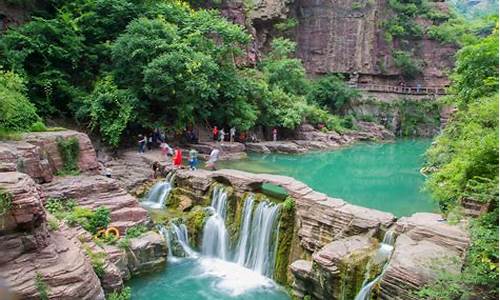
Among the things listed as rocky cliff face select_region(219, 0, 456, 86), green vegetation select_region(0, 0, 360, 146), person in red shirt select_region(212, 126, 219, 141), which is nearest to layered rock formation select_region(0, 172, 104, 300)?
green vegetation select_region(0, 0, 360, 146)

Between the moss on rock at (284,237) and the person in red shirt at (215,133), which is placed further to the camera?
the person in red shirt at (215,133)

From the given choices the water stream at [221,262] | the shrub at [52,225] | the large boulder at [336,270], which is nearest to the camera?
the large boulder at [336,270]

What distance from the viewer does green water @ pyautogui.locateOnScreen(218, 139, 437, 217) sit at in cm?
1527

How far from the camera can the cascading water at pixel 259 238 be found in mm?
11414

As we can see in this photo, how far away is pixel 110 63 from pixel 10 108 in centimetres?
814

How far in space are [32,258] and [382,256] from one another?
21.9 feet

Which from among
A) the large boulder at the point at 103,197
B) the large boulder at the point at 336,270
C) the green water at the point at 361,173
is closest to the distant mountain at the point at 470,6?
the green water at the point at 361,173

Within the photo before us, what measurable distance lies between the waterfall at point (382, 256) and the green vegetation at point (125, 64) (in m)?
11.5

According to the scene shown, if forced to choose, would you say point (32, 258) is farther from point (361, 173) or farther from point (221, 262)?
point (361, 173)

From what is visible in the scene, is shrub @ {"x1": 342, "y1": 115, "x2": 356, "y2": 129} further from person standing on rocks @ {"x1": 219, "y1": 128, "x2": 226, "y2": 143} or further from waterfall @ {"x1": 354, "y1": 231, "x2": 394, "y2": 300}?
waterfall @ {"x1": 354, "y1": 231, "x2": 394, "y2": 300}

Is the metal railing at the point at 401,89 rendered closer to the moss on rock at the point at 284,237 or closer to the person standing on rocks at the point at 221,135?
the person standing on rocks at the point at 221,135

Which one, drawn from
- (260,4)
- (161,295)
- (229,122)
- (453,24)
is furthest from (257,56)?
(161,295)

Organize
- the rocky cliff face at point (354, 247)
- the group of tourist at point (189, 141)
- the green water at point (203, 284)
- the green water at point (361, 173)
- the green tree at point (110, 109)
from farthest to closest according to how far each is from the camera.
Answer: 1. the green tree at point (110, 109)
2. the group of tourist at point (189, 141)
3. the green water at point (361, 173)
4. the green water at point (203, 284)
5. the rocky cliff face at point (354, 247)

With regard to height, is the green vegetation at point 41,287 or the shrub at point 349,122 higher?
the shrub at point 349,122
